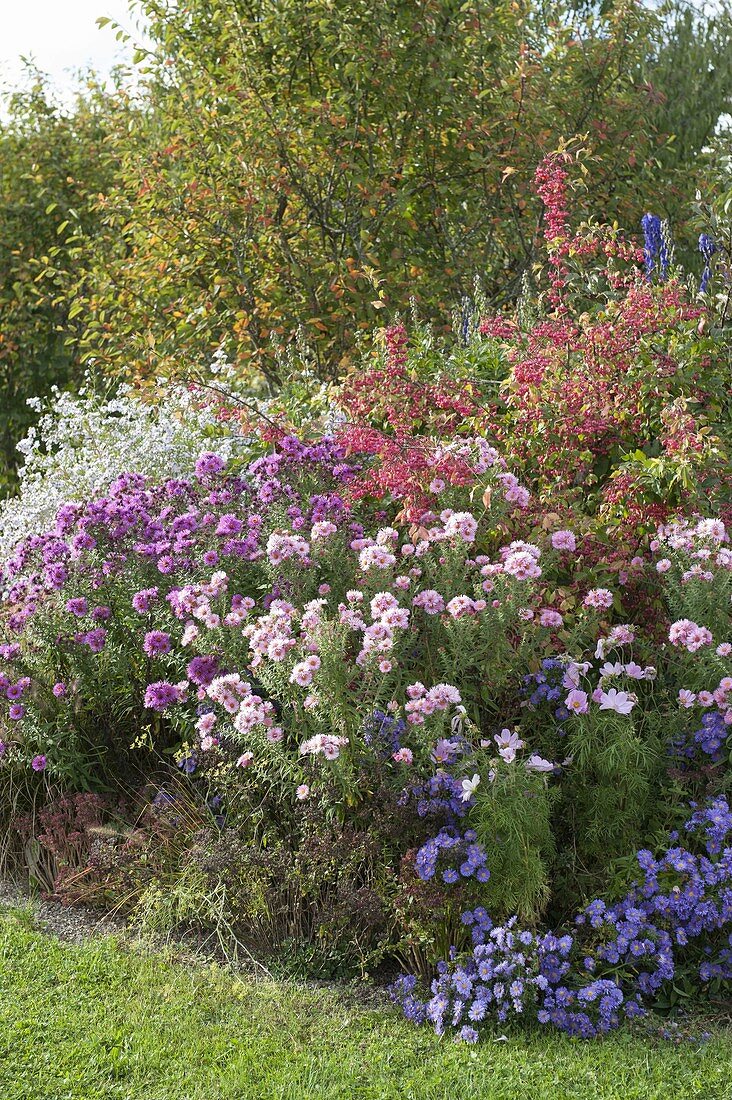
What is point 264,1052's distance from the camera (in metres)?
3.26

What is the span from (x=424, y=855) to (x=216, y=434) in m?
3.31

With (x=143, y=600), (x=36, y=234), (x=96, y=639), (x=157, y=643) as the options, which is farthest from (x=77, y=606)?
(x=36, y=234)

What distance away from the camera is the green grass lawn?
121 inches

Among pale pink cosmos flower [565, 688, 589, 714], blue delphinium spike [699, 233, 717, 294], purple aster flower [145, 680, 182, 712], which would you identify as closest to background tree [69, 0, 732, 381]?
blue delphinium spike [699, 233, 717, 294]

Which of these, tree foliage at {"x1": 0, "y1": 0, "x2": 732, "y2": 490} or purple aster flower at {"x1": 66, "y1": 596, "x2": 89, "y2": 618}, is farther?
tree foliage at {"x1": 0, "y1": 0, "x2": 732, "y2": 490}

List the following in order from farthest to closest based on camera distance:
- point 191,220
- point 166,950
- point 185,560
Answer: point 191,220, point 185,560, point 166,950

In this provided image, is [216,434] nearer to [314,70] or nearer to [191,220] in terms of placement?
[191,220]

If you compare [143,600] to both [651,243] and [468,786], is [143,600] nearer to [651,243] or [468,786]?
[468,786]

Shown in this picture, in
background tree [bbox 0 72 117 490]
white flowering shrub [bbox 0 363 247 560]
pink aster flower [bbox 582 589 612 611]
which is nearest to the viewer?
pink aster flower [bbox 582 589 612 611]

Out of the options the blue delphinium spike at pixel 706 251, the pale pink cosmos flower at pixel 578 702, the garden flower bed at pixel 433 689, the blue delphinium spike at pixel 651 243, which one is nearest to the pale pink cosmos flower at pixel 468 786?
the garden flower bed at pixel 433 689

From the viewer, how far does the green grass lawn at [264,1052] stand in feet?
10.1

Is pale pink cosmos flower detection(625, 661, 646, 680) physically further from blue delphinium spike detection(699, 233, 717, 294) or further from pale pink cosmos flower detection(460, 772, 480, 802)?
blue delphinium spike detection(699, 233, 717, 294)

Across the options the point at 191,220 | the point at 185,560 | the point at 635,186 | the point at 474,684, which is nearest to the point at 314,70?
the point at 191,220

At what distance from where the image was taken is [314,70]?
849cm
